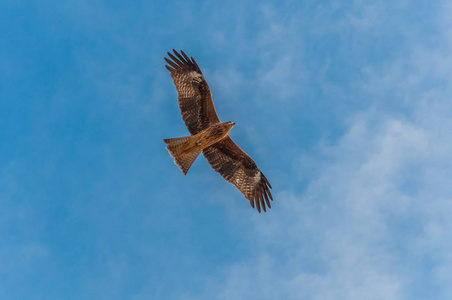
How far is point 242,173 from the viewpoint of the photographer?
47.9ft

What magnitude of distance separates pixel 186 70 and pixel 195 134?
1.83 meters

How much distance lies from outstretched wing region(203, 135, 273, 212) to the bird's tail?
0.84 metres

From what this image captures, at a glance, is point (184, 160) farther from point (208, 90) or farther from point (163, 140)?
point (208, 90)

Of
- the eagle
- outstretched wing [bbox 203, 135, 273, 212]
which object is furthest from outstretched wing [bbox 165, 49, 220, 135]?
outstretched wing [bbox 203, 135, 273, 212]

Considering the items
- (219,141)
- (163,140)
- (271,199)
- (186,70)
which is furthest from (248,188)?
(186,70)

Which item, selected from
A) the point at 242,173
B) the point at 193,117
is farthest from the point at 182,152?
the point at 242,173

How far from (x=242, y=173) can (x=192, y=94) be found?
293 centimetres

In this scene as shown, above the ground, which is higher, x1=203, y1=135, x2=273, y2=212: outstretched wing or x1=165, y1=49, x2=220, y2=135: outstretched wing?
x1=165, y1=49, x2=220, y2=135: outstretched wing

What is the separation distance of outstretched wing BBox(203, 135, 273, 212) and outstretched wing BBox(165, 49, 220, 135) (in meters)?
1.20

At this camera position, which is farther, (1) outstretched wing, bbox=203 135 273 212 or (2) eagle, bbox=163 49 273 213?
(1) outstretched wing, bbox=203 135 273 212

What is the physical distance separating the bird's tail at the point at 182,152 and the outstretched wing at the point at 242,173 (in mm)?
842

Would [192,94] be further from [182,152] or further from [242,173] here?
[242,173]

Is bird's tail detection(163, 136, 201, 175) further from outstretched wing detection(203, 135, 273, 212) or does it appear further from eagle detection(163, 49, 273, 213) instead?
outstretched wing detection(203, 135, 273, 212)

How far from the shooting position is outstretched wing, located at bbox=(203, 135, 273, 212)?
565 inches
